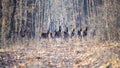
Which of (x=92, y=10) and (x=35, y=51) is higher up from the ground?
(x=92, y=10)

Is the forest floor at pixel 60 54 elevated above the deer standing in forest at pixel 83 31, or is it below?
below

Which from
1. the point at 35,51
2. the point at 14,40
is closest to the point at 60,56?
the point at 35,51

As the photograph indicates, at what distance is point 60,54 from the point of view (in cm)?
200

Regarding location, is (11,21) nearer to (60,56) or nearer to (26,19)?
(26,19)

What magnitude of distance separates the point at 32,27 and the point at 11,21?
16cm

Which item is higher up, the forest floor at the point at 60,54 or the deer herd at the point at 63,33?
the deer herd at the point at 63,33

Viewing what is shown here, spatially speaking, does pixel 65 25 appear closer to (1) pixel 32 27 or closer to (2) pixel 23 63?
(1) pixel 32 27

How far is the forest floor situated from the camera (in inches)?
77.7

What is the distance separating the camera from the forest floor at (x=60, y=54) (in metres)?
1.97

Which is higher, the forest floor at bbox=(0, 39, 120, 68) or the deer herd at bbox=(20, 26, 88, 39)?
the deer herd at bbox=(20, 26, 88, 39)

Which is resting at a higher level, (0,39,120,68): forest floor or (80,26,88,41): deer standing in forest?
(80,26,88,41): deer standing in forest

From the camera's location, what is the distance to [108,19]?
203 cm

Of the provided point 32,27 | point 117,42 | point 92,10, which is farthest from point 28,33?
point 117,42

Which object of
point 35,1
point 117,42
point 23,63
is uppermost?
point 35,1
